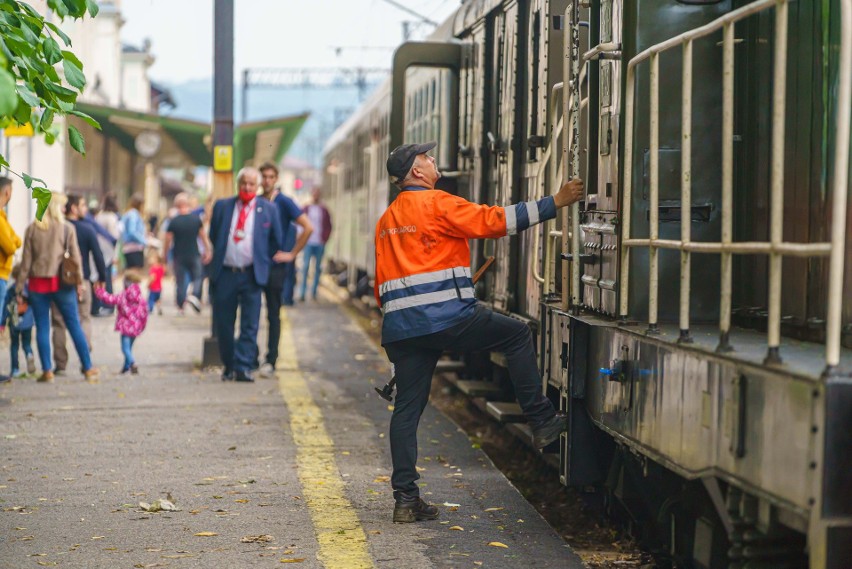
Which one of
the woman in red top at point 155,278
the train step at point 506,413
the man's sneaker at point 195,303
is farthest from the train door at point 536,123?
the man's sneaker at point 195,303

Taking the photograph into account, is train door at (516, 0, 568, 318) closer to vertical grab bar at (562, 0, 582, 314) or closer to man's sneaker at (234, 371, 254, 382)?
vertical grab bar at (562, 0, 582, 314)

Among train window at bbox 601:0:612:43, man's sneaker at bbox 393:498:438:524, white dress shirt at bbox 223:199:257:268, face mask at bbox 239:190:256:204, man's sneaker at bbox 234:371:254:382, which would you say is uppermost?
train window at bbox 601:0:612:43

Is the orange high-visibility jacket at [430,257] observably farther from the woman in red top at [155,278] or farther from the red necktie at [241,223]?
the woman in red top at [155,278]

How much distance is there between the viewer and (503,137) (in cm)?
871

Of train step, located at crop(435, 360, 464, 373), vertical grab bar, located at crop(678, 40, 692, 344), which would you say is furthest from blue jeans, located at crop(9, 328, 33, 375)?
vertical grab bar, located at crop(678, 40, 692, 344)

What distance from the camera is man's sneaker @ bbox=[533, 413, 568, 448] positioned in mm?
6055

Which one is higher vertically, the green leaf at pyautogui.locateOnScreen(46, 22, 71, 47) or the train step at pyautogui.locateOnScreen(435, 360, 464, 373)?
the green leaf at pyautogui.locateOnScreen(46, 22, 71, 47)

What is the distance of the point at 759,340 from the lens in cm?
488

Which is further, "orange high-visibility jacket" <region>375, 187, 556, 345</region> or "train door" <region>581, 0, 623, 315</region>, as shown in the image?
"orange high-visibility jacket" <region>375, 187, 556, 345</region>

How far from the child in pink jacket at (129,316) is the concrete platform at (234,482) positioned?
24cm

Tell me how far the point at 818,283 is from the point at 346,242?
68.2 feet

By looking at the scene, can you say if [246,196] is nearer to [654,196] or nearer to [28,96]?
[28,96]

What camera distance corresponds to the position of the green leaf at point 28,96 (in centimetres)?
506

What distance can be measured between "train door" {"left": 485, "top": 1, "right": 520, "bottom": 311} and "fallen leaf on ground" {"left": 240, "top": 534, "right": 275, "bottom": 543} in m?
3.19
